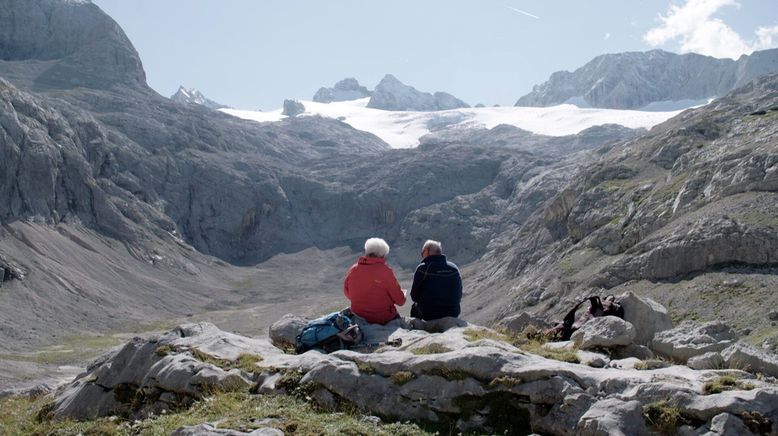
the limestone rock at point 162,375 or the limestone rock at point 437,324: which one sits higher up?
the limestone rock at point 437,324

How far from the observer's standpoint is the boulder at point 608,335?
1451cm

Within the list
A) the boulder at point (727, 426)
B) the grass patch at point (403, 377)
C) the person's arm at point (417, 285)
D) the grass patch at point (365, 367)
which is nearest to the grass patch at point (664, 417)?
the boulder at point (727, 426)

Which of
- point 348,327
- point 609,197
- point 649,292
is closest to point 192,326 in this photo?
point 348,327

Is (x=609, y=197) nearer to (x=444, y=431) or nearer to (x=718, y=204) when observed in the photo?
(x=718, y=204)

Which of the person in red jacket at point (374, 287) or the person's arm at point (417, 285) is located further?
the person's arm at point (417, 285)

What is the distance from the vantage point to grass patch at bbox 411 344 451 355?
1334cm

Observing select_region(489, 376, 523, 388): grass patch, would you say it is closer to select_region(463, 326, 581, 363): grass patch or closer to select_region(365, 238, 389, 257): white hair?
select_region(463, 326, 581, 363): grass patch

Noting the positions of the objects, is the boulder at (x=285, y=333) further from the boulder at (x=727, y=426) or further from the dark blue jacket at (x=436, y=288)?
the boulder at (x=727, y=426)

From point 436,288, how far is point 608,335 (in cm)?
428

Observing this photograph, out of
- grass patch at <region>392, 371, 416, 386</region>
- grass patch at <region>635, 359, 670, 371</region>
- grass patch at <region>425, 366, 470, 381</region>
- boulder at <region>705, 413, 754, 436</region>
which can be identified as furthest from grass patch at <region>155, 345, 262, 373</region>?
boulder at <region>705, 413, 754, 436</region>

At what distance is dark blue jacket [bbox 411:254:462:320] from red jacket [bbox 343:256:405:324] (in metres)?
0.68

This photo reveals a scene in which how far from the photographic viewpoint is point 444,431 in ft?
36.5

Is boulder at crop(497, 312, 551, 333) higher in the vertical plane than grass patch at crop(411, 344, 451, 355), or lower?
lower

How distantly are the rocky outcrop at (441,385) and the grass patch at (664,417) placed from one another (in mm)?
72
